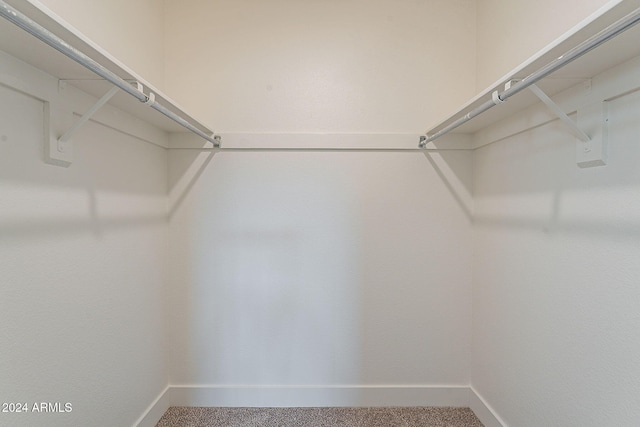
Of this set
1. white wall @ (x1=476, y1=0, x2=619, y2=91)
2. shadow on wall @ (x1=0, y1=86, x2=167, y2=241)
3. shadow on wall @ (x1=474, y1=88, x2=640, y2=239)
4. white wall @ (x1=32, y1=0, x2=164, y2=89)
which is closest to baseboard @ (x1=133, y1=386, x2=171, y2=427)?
shadow on wall @ (x1=0, y1=86, x2=167, y2=241)

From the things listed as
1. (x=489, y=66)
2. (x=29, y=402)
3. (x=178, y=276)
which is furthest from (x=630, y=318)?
(x=178, y=276)

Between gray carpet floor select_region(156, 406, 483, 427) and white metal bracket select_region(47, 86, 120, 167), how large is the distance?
147 centimetres

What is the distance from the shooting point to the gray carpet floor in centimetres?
162

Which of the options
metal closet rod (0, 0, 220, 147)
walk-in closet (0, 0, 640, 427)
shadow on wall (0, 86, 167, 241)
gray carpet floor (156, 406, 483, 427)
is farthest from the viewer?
gray carpet floor (156, 406, 483, 427)

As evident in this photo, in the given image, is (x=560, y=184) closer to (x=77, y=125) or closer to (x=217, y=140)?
(x=217, y=140)

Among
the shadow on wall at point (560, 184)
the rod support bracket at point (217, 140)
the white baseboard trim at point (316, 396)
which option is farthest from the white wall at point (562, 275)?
the rod support bracket at point (217, 140)

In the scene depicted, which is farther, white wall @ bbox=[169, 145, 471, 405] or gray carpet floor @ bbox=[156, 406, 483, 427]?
white wall @ bbox=[169, 145, 471, 405]

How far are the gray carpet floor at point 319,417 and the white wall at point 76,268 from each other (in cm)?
27

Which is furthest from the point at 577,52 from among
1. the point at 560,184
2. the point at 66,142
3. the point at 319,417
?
the point at 319,417

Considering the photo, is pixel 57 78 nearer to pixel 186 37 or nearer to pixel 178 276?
pixel 186 37

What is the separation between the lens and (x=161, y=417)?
1.66 m

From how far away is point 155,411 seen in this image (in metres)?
1.60

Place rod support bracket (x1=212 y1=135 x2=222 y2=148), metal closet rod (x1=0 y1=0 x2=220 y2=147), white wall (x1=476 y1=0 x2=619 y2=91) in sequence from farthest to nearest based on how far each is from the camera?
rod support bracket (x1=212 y1=135 x2=222 y2=148)
white wall (x1=476 y1=0 x2=619 y2=91)
metal closet rod (x1=0 y1=0 x2=220 y2=147)

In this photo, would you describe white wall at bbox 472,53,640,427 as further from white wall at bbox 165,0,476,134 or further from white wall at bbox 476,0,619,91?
white wall at bbox 165,0,476,134
